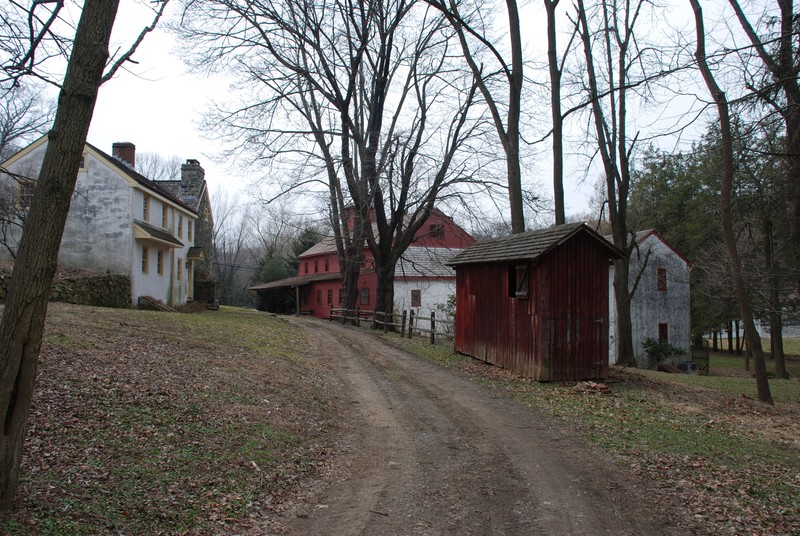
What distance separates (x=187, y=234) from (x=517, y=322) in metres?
23.9

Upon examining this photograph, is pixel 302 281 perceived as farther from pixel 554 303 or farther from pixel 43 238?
pixel 43 238

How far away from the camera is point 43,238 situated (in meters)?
4.62

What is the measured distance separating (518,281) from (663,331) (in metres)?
21.6

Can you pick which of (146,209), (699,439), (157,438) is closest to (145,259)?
(146,209)

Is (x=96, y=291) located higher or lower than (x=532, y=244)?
lower

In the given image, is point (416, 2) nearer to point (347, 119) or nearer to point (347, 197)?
point (347, 119)

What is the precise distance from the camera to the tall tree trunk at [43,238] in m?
4.39

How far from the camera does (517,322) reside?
13469 millimetres

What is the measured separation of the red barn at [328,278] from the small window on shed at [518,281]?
22.1 metres

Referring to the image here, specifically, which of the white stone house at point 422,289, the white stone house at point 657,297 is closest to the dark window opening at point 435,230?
the white stone house at point 422,289

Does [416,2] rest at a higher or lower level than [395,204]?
higher

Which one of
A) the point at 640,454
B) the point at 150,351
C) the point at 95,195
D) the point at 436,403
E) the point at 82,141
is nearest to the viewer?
the point at 82,141

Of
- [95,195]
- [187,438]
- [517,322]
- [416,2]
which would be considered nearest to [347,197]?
[416,2]

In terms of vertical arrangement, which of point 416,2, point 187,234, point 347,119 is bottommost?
point 187,234
